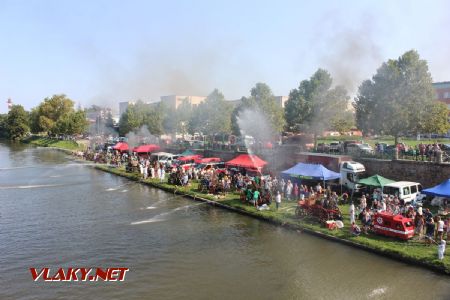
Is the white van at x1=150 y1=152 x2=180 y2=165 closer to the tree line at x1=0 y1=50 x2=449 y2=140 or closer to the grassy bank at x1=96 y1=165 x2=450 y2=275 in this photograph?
the tree line at x1=0 y1=50 x2=449 y2=140

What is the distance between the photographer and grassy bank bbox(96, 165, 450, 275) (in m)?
16.8

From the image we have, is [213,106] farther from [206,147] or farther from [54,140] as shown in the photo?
[54,140]

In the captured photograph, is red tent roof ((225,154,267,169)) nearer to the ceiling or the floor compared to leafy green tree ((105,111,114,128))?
nearer to the floor

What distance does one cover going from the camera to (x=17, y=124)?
482ft

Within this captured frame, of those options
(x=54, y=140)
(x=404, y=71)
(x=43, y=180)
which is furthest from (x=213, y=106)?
(x=54, y=140)

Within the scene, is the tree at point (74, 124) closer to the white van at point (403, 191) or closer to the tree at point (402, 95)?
the tree at point (402, 95)

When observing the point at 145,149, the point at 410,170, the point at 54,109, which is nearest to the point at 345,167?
the point at 410,170

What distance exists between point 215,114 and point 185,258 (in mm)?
43100

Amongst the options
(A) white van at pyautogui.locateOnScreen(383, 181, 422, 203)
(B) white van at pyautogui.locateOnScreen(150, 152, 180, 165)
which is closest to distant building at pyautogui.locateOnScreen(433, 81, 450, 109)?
(B) white van at pyautogui.locateOnScreen(150, 152, 180, 165)

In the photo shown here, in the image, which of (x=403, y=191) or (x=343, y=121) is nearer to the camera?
(x=403, y=191)

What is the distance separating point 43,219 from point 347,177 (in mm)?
22679

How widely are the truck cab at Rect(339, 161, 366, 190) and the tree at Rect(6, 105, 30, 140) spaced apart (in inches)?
5738

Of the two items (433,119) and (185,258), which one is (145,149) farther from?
(185,258)

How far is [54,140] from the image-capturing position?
12062 cm
